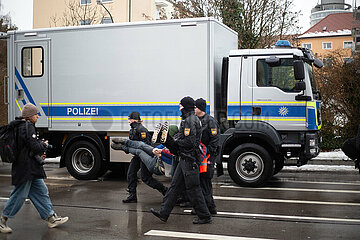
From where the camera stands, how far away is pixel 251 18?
1958 centimetres

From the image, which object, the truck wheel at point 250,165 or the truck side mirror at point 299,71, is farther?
the truck wheel at point 250,165

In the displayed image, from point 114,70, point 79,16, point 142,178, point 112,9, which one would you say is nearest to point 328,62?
point 114,70

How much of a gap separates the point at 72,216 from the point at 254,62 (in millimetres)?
5270

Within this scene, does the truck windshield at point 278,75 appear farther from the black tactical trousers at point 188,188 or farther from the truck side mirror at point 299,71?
the black tactical trousers at point 188,188

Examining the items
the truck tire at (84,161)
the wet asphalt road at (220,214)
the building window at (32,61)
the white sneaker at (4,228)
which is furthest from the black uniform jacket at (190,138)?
the building window at (32,61)

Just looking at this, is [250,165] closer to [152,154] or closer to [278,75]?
[278,75]

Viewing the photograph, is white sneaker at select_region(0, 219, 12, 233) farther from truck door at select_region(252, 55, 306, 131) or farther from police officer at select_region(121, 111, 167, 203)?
truck door at select_region(252, 55, 306, 131)

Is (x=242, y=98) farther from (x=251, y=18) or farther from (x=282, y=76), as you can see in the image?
(x=251, y=18)

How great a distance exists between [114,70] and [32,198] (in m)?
5.22

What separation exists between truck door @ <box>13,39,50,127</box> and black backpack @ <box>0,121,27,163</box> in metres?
5.43

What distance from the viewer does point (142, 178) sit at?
29.1ft

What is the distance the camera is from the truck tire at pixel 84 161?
39.2ft

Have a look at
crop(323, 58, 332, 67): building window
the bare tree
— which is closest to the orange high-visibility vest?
crop(323, 58, 332, 67): building window

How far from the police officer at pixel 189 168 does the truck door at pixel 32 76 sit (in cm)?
587
